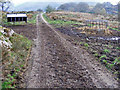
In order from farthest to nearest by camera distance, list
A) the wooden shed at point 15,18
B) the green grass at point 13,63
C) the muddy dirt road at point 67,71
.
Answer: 1. the wooden shed at point 15,18
2. the muddy dirt road at point 67,71
3. the green grass at point 13,63

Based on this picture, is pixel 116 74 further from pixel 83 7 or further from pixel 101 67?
pixel 83 7

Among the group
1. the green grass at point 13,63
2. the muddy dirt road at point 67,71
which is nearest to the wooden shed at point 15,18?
the green grass at point 13,63

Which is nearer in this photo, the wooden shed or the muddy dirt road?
the muddy dirt road

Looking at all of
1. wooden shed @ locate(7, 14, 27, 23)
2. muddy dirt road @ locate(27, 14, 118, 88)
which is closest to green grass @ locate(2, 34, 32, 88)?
muddy dirt road @ locate(27, 14, 118, 88)

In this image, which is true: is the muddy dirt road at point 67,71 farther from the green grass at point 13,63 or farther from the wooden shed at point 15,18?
the wooden shed at point 15,18

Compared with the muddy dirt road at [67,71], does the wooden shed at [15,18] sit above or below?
above

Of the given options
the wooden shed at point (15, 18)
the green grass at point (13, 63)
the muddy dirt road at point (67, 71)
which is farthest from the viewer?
the wooden shed at point (15, 18)

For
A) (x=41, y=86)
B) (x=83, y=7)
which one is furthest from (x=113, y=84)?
(x=83, y=7)

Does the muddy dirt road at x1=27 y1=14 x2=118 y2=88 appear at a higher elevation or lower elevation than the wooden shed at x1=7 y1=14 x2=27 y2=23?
lower

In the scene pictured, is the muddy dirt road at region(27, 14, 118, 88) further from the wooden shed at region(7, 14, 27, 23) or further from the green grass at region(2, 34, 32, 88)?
the wooden shed at region(7, 14, 27, 23)

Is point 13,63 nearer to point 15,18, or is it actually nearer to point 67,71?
point 67,71

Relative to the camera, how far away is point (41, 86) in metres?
6.05

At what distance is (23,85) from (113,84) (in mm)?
4187

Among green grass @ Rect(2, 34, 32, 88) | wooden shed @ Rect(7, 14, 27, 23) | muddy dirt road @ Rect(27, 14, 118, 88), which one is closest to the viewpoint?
green grass @ Rect(2, 34, 32, 88)
